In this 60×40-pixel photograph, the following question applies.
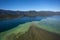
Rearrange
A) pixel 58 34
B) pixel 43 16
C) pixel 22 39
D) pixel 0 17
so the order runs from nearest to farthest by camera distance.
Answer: pixel 22 39 < pixel 58 34 < pixel 0 17 < pixel 43 16

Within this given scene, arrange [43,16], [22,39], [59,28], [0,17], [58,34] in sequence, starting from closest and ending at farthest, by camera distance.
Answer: [22,39], [58,34], [59,28], [0,17], [43,16]

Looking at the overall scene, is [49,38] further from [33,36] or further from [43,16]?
[43,16]

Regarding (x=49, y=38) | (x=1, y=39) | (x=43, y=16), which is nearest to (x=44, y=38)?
(x=49, y=38)

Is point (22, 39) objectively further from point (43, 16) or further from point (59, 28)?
point (43, 16)

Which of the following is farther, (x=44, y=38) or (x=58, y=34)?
(x=58, y=34)

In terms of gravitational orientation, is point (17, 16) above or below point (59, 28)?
below

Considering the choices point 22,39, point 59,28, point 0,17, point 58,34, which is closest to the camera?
point 22,39

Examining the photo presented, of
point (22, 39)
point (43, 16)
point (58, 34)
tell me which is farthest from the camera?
point (43, 16)

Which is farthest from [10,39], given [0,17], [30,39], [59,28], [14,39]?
[0,17]

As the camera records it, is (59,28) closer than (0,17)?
Yes
